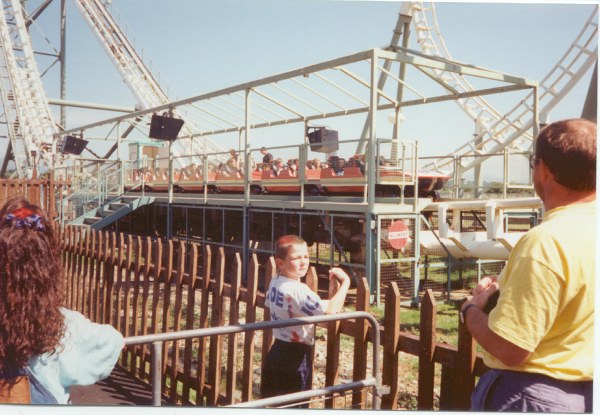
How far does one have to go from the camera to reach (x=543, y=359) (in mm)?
1456

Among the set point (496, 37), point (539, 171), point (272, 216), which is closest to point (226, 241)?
point (272, 216)

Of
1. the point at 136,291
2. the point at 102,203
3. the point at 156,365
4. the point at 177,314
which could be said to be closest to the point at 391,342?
the point at 156,365

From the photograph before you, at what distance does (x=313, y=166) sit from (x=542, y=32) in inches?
259

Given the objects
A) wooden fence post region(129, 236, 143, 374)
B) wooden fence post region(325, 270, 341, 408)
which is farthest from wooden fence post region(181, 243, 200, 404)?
wooden fence post region(325, 270, 341, 408)

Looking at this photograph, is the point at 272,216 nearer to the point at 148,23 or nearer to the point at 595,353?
the point at 148,23

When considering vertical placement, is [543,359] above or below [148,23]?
below

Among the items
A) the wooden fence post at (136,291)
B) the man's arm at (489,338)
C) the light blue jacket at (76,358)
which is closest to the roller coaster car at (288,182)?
the wooden fence post at (136,291)

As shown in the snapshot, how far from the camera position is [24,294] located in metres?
1.56

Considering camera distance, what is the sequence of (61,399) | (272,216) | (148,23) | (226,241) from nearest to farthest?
(61,399)
(148,23)
(272,216)
(226,241)

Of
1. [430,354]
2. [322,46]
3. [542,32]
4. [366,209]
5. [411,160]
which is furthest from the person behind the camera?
[411,160]

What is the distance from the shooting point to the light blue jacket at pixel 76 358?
1.59 meters

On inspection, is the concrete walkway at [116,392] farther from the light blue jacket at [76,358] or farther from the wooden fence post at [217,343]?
the light blue jacket at [76,358]

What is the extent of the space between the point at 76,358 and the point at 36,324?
6.7 inches

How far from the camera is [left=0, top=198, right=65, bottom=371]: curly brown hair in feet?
5.04
